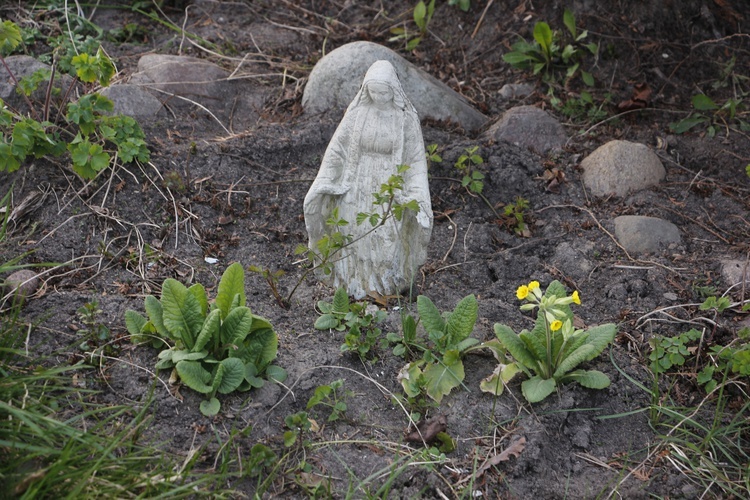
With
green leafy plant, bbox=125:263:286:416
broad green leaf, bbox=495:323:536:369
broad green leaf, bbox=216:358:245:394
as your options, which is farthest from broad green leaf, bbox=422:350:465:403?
broad green leaf, bbox=216:358:245:394

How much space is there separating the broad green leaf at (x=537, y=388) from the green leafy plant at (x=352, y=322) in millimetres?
762

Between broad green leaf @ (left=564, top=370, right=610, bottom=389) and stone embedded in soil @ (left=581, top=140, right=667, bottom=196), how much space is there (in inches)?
74.2

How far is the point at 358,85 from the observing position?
18.9 ft

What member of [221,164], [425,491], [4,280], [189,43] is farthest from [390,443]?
[189,43]

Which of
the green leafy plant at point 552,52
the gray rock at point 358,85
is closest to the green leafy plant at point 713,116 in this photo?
the green leafy plant at point 552,52

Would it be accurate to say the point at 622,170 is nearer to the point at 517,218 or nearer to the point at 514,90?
the point at 517,218

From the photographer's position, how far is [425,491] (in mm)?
3418

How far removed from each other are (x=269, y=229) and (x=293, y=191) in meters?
0.40

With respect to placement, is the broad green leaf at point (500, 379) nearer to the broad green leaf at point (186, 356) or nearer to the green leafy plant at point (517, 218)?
the broad green leaf at point (186, 356)

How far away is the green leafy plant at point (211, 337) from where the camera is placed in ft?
11.8

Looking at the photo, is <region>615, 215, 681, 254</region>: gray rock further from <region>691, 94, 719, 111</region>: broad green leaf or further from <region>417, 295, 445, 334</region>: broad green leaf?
<region>417, 295, 445, 334</region>: broad green leaf

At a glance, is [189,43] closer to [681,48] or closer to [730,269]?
[681,48]

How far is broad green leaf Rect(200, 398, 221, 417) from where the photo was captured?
11.5 feet

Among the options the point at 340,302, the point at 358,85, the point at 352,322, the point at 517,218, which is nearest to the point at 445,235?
the point at 517,218
